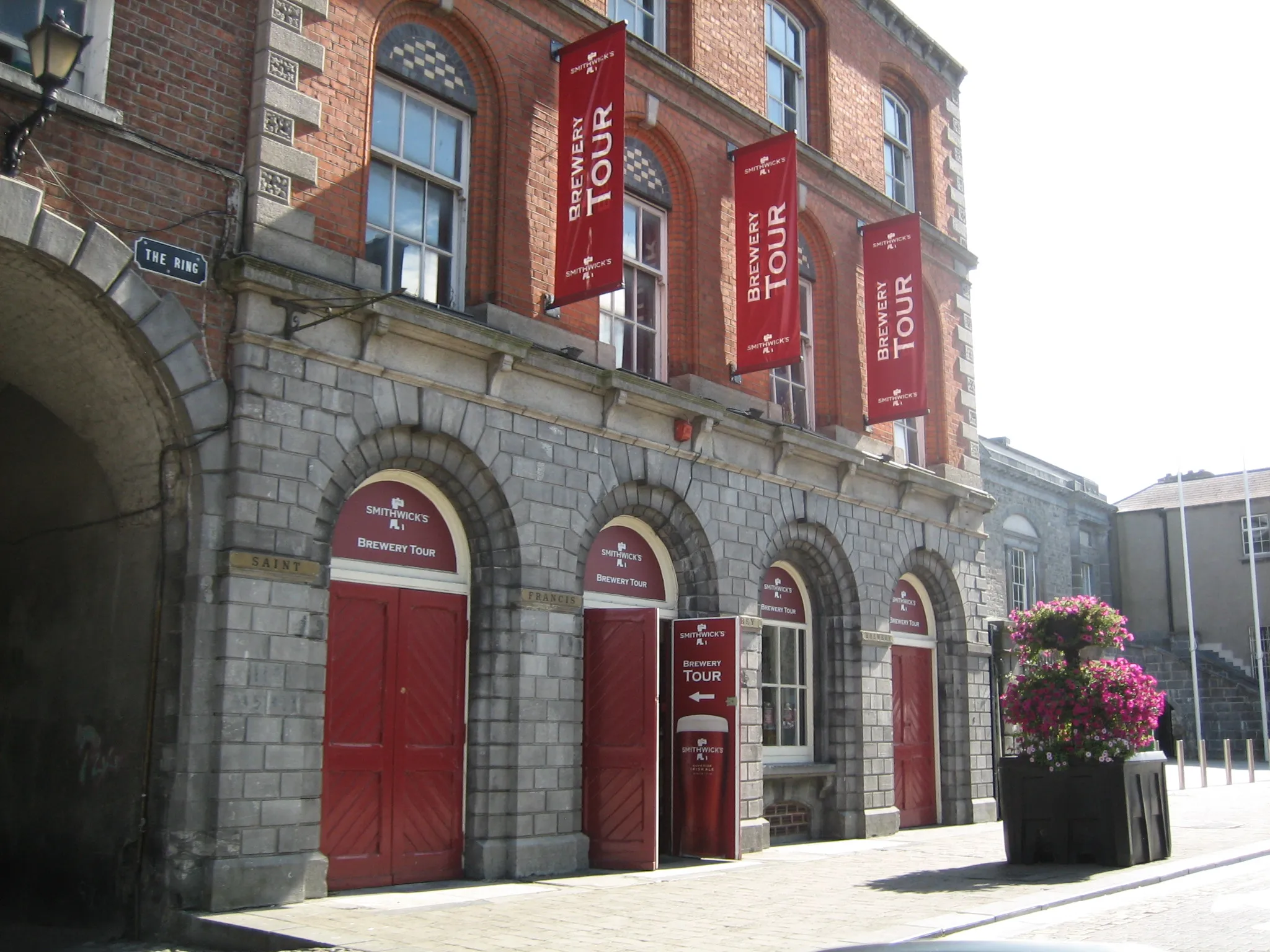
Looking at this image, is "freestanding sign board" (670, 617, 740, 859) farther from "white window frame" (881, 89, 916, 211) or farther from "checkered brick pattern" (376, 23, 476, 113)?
"white window frame" (881, 89, 916, 211)

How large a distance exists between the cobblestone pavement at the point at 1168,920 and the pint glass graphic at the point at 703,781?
399 centimetres

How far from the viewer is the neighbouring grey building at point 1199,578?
38.5 m

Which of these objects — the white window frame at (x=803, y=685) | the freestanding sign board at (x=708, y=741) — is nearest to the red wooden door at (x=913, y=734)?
the white window frame at (x=803, y=685)

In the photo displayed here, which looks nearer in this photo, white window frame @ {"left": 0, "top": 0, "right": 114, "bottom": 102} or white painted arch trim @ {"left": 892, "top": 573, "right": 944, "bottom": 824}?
white window frame @ {"left": 0, "top": 0, "right": 114, "bottom": 102}

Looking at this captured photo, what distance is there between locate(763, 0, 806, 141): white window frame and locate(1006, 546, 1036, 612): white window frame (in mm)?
16502

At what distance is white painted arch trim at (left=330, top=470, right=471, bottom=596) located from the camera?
36.0ft

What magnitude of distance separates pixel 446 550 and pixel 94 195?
4426 mm

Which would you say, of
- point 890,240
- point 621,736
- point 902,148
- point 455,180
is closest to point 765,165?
point 890,240

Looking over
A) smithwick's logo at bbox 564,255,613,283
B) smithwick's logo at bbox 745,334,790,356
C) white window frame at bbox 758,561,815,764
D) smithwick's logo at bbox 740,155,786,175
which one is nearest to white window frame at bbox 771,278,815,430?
smithwick's logo at bbox 745,334,790,356

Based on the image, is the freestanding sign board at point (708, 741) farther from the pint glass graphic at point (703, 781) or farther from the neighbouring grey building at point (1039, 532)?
the neighbouring grey building at point (1039, 532)

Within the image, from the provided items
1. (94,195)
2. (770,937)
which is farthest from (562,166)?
(770,937)

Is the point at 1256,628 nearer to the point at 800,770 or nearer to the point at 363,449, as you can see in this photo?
the point at 800,770

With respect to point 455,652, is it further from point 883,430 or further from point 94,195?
point 883,430

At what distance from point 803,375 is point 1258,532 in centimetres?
2878
